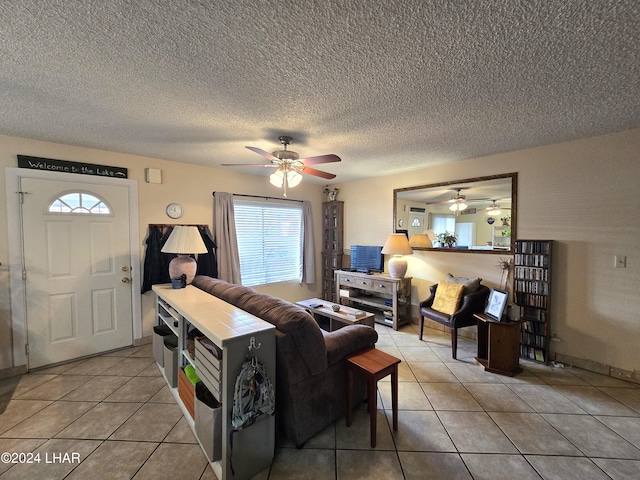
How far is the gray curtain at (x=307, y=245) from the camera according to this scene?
4.83 meters

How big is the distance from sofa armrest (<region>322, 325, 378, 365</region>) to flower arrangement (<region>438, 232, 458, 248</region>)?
2.21m

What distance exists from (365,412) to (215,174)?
3497mm

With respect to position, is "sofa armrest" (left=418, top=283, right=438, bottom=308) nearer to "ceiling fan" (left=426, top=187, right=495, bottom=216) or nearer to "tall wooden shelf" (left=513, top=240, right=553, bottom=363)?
"tall wooden shelf" (left=513, top=240, right=553, bottom=363)

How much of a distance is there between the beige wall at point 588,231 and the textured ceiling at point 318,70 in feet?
1.16

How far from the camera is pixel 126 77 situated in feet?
5.32

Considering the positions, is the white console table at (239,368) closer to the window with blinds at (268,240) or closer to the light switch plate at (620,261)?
the window with blinds at (268,240)

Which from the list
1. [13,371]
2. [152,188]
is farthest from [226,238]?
[13,371]

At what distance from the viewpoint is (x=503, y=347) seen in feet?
8.64

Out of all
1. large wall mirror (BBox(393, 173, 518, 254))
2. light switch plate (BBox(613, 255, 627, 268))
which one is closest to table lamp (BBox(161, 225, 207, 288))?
large wall mirror (BBox(393, 173, 518, 254))

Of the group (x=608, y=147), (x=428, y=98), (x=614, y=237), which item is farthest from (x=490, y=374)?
(x=428, y=98)

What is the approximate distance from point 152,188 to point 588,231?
4976 millimetres

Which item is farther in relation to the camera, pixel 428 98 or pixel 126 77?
pixel 428 98

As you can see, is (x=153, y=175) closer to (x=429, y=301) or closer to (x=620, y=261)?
(x=429, y=301)

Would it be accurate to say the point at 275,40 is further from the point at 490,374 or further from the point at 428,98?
the point at 490,374
